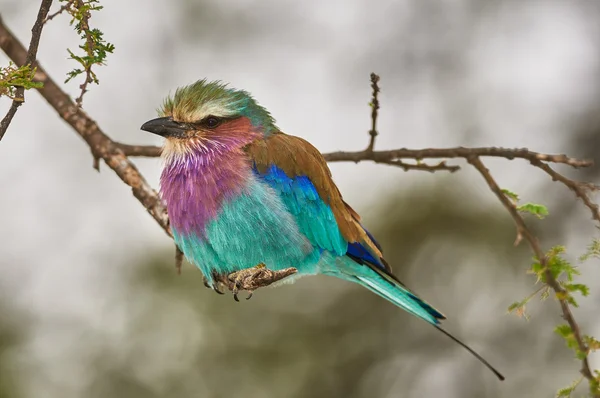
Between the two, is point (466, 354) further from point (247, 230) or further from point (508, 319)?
point (247, 230)

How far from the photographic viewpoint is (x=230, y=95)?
4926 mm

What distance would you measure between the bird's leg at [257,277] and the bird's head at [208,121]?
89 cm

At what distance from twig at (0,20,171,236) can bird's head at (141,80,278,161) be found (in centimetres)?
28

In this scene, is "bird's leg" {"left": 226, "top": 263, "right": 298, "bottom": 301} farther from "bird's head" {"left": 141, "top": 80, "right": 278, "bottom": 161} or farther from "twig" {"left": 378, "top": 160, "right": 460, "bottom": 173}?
"twig" {"left": 378, "top": 160, "right": 460, "bottom": 173}

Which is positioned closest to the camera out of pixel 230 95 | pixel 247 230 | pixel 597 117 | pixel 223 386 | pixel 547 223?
pixel 247 230

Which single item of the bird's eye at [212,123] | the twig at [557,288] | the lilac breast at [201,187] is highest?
the bird's eye at [212,123]

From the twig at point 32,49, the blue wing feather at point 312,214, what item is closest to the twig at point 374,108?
the blue wing feather at point 312,214

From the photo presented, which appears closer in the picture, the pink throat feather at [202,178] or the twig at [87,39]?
the twig at [87,39]

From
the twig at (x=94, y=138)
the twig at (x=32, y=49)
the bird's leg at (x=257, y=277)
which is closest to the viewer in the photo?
the twig at (x=32, y=49)

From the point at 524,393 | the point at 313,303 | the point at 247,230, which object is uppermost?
the point at 247,230

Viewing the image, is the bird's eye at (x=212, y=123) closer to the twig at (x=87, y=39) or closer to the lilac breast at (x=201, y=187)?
the lilac breast at (x=201, y=187)

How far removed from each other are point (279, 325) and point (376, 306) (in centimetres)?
111

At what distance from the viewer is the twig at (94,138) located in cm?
474

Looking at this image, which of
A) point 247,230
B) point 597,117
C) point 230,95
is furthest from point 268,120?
point 597,117
